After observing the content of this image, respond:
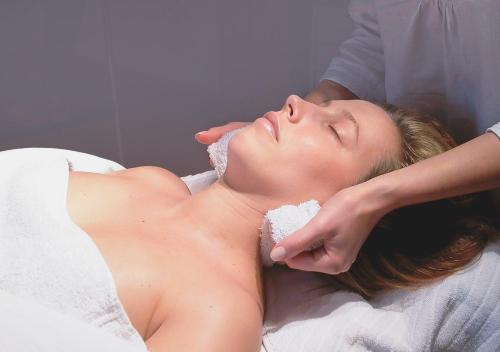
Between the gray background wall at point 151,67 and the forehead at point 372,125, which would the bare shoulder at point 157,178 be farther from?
the gray background wall at point 151,67

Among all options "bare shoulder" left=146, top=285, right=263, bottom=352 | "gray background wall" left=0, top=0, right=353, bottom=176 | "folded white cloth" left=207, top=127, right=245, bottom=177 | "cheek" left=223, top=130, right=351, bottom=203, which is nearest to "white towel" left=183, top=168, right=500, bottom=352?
"bare shoulder" left=146, top=285, right=263, bottom=352

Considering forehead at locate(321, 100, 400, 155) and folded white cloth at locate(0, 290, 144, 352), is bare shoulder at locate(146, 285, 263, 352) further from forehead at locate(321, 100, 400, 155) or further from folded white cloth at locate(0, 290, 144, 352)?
forehead at locate(321, 100, 400, 155)

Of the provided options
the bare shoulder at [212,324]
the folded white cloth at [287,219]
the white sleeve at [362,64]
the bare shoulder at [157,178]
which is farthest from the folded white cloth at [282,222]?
the white sleeve at [362,64]

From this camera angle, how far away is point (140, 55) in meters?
1.76

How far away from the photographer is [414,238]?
127 cm

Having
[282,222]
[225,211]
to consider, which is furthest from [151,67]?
[282,222]

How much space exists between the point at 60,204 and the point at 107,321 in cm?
24

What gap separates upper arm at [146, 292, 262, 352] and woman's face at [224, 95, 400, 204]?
0.75 feet

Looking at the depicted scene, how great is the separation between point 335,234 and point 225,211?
9.6 inches

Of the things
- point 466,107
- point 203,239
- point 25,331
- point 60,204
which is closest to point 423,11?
point 466,107

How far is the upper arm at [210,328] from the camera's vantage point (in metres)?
0.95

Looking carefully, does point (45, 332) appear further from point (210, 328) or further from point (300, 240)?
point (300, 240)

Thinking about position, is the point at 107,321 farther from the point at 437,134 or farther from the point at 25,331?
the point at 437,134

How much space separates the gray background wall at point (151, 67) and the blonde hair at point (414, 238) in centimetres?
61
